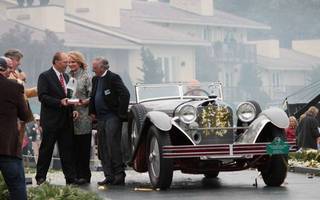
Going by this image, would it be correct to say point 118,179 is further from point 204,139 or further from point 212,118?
point 212,118

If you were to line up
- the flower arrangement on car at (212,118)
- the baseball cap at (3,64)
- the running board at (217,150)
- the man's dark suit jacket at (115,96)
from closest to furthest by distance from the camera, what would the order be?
the baseball cap at (3,64) → the running board at (217,150) → the flower arrangement on car at (212,118) → the man's dark suit jacket at (115,96)

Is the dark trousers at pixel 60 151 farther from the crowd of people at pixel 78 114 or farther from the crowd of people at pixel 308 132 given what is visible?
the crowd of people at pixel 308 132

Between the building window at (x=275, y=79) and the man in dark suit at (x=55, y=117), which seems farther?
the building window at (x=275, y=79)

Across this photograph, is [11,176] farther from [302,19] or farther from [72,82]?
[302,19]

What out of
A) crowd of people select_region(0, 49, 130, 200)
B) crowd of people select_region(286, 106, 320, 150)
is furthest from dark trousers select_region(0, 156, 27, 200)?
crowd of people select_region(286, 106, 320, 150)

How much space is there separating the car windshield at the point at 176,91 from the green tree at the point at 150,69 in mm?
98734

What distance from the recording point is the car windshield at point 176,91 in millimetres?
15988

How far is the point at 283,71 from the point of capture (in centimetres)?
13212

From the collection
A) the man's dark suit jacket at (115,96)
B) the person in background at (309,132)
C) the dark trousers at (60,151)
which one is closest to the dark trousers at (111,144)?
the man's dark suit jacket at (115,96)

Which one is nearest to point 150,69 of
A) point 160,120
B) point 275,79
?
point 275,79

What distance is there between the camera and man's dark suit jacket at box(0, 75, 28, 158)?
10.7 m

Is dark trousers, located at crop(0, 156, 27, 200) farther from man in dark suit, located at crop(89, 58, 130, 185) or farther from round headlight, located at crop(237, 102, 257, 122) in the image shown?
round headlight, located at crop(237, 102, 257, 122)

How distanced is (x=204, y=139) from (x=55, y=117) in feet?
5.81

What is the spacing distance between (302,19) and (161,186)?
10775cm
